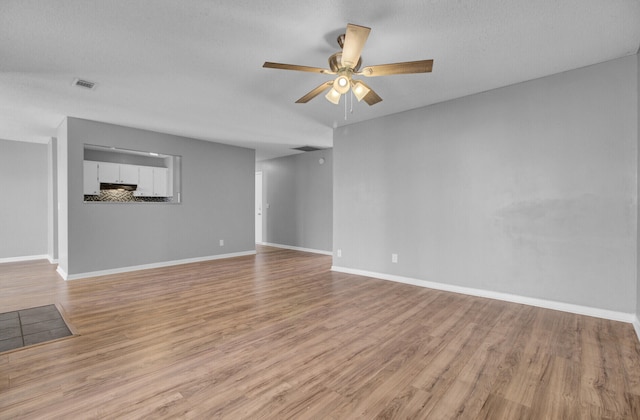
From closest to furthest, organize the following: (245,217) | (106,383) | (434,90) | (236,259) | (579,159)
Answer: (106,383), (579,159), (434,90), (236,259), (245,217)

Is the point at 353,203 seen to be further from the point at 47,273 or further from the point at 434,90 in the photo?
the point at 47,273

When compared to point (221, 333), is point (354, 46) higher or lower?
higher

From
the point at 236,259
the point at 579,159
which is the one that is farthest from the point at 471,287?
the point at 236,259

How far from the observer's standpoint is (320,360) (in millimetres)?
2104

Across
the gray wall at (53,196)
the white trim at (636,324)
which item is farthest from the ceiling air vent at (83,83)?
the white trim at (636,324)

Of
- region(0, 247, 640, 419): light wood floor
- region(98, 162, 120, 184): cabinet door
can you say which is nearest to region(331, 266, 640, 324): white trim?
region(0, 247, 640, 419): light wood floor

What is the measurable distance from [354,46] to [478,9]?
89 centimetres

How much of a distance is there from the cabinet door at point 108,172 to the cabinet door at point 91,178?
0.07 metres

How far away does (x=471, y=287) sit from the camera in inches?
145

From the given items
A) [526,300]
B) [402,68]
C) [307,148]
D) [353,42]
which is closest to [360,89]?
[402,68]

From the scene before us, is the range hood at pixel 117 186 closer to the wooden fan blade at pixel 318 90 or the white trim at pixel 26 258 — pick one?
the white trim at pixel 26 258

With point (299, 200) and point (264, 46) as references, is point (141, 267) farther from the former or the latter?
point (264, 46)

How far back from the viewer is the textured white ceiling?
205 centimetres

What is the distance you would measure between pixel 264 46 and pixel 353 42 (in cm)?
87
